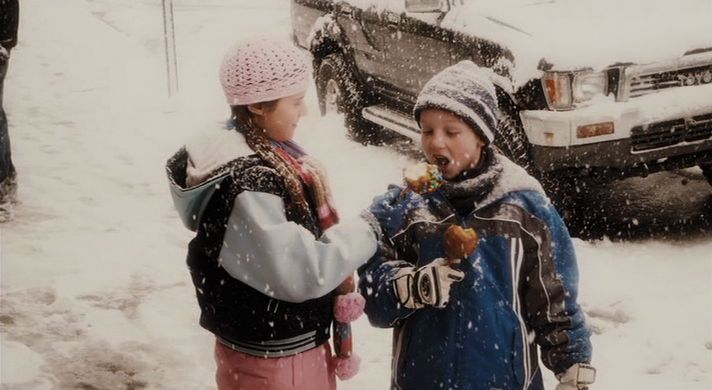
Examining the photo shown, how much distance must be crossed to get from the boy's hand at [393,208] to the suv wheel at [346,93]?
5.74 metres

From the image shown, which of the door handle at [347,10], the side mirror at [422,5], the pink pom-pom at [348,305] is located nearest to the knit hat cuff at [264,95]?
the pink pom-pom at [348,305]

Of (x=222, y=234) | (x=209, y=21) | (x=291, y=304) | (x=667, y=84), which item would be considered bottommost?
(x=209, y=21)

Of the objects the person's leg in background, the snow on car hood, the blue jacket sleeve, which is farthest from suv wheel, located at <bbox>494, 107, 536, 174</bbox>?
the person's leg in background

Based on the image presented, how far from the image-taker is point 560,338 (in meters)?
2.36

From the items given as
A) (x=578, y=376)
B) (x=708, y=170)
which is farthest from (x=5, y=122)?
(x=708, y=170)

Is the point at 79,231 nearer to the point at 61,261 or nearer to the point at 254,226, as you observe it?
the point at 61,261

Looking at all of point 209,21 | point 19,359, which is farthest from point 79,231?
point 209,21

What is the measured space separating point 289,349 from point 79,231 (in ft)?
13.2

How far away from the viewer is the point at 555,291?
2.35 meters

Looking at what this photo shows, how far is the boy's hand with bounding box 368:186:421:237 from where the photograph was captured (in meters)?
2.45

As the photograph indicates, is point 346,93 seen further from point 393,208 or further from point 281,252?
point 281,252

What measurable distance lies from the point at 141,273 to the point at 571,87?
118 inches

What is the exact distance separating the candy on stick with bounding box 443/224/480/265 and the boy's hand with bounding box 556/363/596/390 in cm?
48

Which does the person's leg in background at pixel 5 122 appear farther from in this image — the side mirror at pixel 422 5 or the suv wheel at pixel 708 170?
the suv wheel at pixel 708 170
